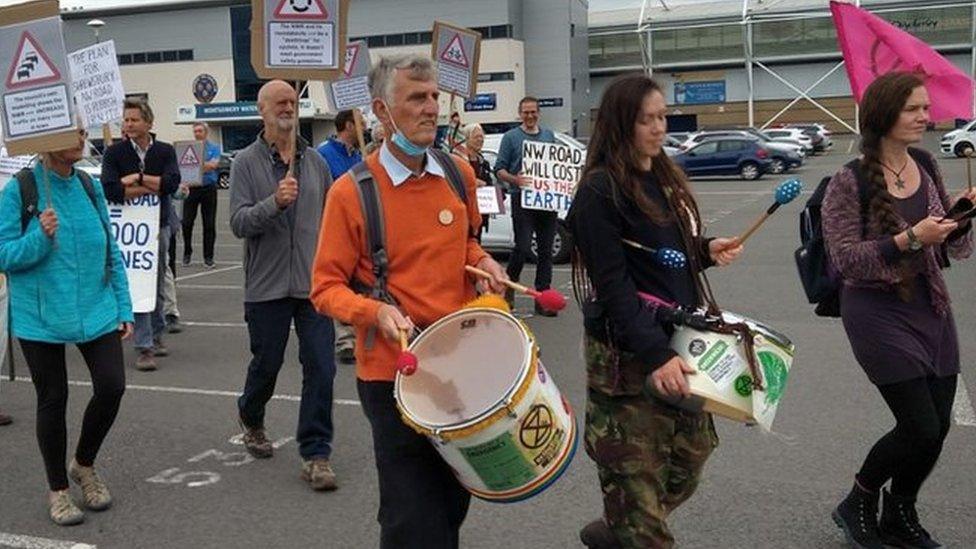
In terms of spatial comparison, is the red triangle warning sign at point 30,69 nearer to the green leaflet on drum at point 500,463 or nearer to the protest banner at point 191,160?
the green leaflet on drum at point 500,463

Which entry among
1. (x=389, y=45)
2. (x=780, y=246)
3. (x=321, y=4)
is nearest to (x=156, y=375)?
(x=321, y=4)

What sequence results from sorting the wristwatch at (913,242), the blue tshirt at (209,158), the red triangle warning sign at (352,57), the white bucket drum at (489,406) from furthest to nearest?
1. the blue tshirt at (209,158)
2. the red triangle warning sign at (352,57)
3. the wristwatch at (913,242)
4. the white bucket drum at (489,406)

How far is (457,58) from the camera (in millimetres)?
10188

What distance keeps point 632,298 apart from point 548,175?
23.5 feet

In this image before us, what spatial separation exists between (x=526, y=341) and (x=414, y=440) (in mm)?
518

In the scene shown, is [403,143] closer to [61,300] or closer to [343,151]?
[61,300]

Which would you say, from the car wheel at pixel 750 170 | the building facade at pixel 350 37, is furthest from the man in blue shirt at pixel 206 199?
the building facade at pixel 350 37

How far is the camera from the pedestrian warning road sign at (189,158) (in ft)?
45.3

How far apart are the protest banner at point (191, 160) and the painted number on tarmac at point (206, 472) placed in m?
8.44

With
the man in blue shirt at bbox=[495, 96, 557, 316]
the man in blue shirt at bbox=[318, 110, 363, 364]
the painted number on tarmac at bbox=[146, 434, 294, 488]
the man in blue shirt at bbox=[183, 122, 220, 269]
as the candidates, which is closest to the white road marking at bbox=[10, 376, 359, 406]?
the painted number on tarmac at bbox=[146, 434, 294, 488]

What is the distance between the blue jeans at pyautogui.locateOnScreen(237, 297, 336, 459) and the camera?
5223mm

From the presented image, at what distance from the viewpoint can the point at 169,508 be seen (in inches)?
198

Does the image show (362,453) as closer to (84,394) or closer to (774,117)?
(84,394)

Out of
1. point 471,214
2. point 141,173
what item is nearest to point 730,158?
point 141,173
